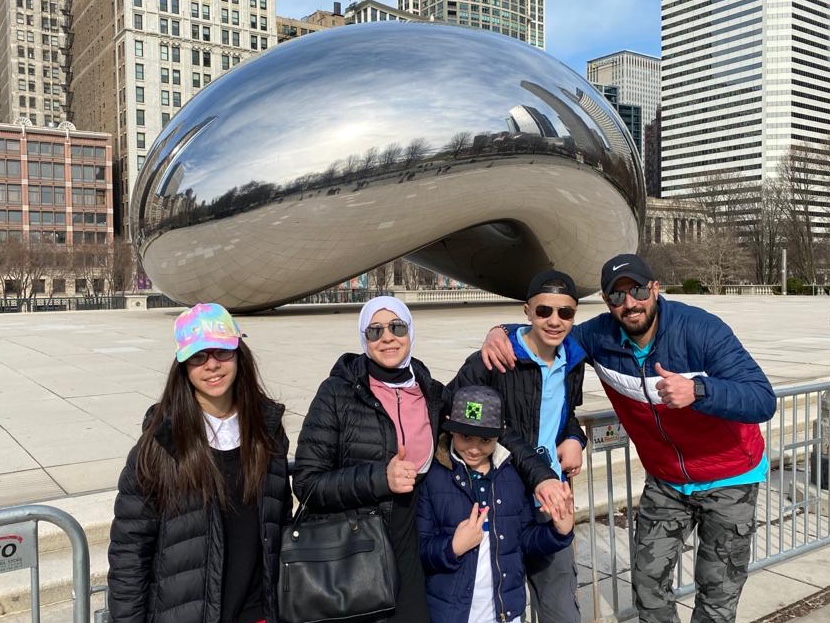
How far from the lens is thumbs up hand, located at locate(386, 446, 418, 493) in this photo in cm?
202

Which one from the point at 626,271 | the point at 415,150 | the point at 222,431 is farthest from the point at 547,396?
the point at 415,150

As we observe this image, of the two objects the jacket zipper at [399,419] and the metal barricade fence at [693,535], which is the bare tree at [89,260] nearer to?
the metal barricade fence at [693,535]

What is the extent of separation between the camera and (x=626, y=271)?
2.50 m

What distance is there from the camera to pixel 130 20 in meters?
80.1

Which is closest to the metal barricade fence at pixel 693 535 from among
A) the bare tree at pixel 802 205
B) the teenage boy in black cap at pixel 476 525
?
the teenage boy in black cap at pixel 476 525

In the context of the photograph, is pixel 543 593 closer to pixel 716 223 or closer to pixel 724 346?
pixel 724 346

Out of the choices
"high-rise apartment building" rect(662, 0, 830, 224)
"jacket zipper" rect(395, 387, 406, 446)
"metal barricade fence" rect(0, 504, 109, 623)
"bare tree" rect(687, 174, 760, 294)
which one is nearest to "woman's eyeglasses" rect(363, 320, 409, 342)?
"jacket zipper" rect(395, 387, 406, 446)

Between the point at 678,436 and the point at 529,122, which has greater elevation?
the point at 529,122

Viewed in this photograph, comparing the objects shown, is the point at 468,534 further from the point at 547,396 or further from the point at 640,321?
the point at 640,321

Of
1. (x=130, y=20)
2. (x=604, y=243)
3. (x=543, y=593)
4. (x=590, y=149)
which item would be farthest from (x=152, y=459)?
(x=130, y=20)

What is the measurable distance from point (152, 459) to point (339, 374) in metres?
0.59

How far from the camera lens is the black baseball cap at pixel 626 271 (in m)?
2.49

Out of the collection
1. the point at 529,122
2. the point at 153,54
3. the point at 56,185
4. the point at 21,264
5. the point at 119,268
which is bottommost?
the point at 119,268

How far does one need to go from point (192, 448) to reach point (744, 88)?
487 feet
